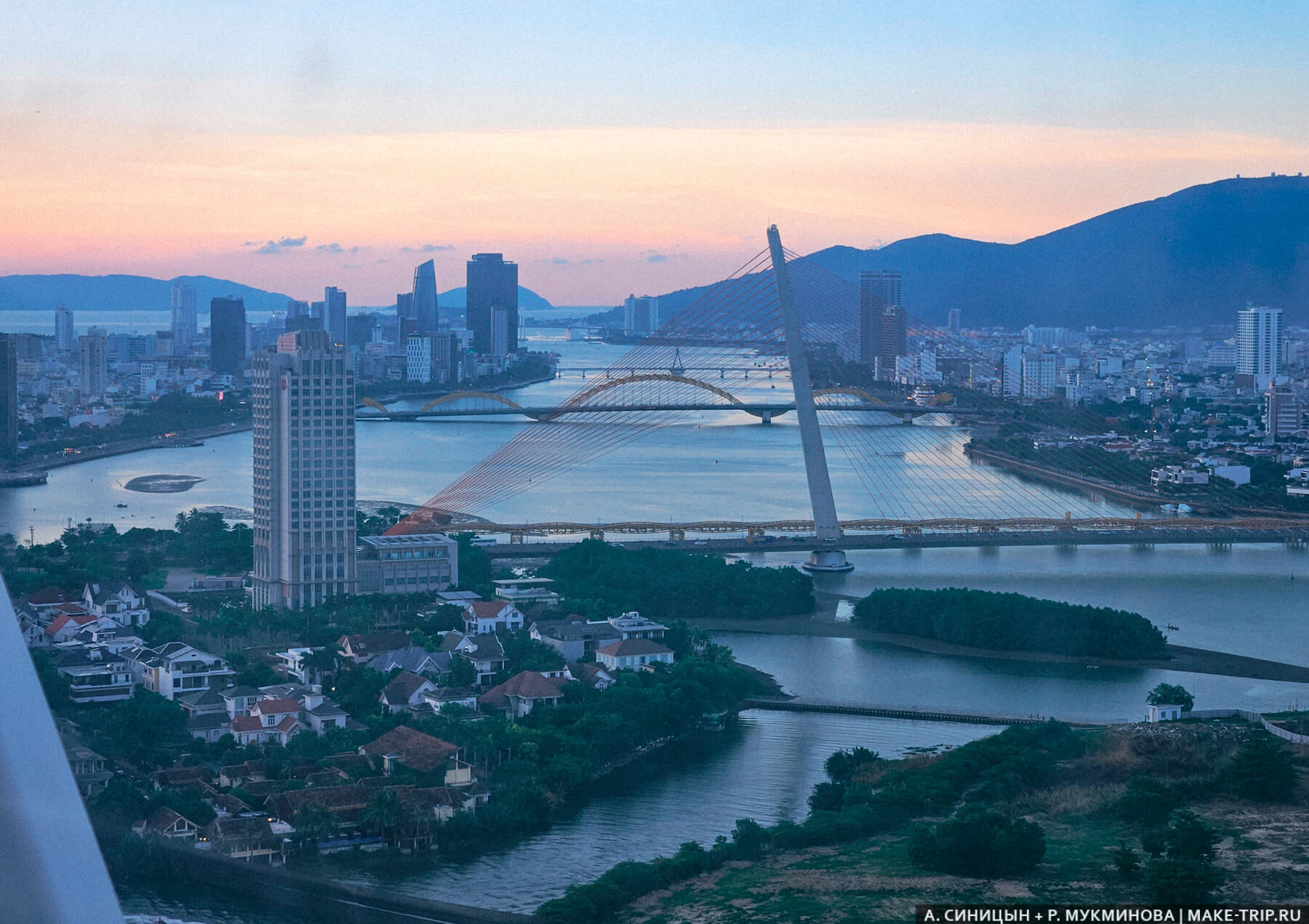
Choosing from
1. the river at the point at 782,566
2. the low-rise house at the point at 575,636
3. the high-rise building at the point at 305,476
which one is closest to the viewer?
the river at the point at 782,566

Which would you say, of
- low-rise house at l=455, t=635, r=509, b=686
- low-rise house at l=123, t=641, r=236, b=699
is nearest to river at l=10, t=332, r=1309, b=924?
low-rise house at l=455, t=635, r=509, b=686

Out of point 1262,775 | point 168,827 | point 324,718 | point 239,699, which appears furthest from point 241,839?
point 1262,775

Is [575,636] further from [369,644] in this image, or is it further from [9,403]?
[9,403]

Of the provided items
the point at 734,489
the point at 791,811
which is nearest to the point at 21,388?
the point at 734,489

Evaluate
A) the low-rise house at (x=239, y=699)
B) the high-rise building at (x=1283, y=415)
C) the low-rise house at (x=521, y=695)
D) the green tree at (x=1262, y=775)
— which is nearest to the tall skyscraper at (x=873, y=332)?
the high-rise building at (x=1283, y=415)

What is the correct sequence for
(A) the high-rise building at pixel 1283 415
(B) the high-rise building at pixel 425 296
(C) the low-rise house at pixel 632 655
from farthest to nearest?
(B) the high-rise building at pixel 425 296 → (A) the high-rise building at pixel 1283 415 → (C) the low-rise house at pixel 632 655

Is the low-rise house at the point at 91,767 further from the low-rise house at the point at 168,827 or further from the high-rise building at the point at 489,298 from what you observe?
the high-rise building at the point at 489,298
